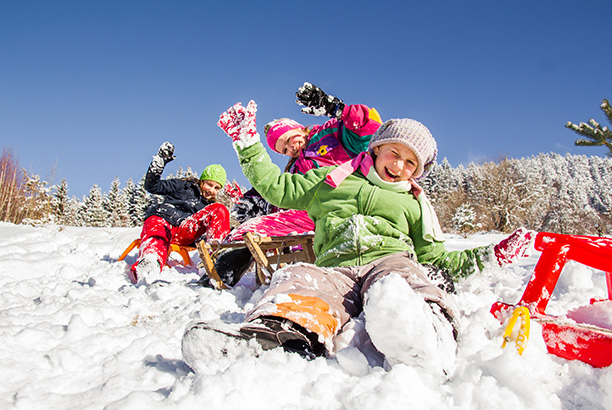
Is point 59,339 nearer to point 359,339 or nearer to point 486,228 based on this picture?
point 359,339

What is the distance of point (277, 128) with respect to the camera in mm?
3445

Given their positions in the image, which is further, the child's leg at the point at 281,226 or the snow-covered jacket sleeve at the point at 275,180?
the child's leg at the point at 281,226

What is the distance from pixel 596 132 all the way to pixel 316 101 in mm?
10271

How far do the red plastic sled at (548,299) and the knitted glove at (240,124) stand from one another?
4.80 feet

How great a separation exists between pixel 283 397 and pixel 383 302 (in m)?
0.37

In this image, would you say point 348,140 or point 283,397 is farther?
point 348,140

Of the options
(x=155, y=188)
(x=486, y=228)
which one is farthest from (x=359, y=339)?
(x=486, y=228)

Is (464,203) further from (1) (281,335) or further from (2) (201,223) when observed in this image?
(1) (281,335)

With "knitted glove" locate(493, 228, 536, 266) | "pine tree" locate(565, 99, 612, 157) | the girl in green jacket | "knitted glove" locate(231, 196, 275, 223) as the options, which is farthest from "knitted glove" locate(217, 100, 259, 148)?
"pine tree" locate(565, 99, 612, 157)

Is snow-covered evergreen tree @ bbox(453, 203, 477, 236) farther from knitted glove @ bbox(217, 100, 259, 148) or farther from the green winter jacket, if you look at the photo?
knitted glove @ bbox(217, 100, 259, 148)

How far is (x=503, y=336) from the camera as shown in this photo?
4.23 ft

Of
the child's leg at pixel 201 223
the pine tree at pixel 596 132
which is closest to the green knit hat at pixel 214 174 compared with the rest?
the child's leg at pixel 201 223

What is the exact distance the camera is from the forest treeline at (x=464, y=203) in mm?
11516

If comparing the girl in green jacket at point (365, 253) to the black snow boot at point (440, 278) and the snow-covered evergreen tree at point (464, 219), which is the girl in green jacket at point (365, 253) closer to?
the black snow boot at point (440, 278)
